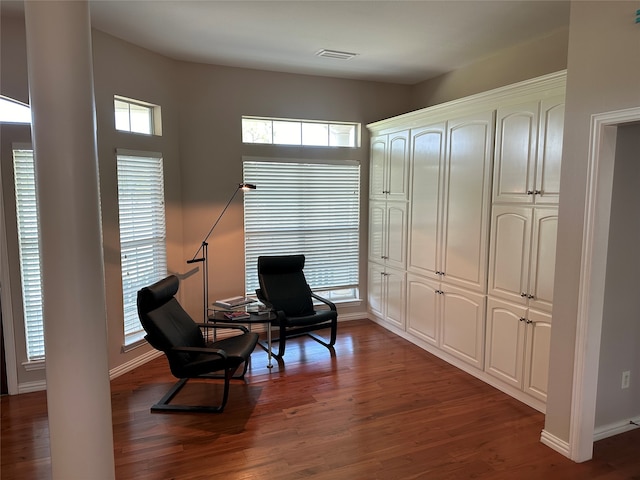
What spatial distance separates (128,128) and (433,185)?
120 inches

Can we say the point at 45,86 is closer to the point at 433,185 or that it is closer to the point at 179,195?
the point at 179,195

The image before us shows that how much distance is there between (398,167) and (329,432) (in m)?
2.97

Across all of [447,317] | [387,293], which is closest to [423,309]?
[447,317]

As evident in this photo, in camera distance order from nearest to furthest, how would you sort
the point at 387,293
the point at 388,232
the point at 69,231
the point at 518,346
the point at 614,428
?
the point at 69,231 → the point at 614,428 → the point at 518,346 → the point at 388,232 → the point at 387,293

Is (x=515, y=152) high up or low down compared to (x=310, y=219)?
up

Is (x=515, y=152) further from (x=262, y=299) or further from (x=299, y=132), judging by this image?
(x=262, y=299)

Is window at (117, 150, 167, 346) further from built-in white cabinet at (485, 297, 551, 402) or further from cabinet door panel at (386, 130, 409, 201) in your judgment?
built-in white cabinet at (485, 297, 551, 402)

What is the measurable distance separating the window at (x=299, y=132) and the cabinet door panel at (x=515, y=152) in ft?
7.33

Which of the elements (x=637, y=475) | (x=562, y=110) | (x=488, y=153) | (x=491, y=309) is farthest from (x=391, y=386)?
(x=562, y=110)

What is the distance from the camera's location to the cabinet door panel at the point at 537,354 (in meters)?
3.18

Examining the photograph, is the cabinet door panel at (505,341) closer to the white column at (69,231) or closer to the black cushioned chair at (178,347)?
the black cushioned chair at (178,347)

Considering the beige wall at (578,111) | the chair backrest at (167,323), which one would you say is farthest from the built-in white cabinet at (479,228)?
the chair backrest at (167,323)

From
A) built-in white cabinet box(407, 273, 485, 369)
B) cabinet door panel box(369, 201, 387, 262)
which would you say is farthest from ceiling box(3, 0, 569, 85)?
built-in white cabinet box(407, 273, 485, 369)

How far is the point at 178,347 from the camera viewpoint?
3.30 meters
